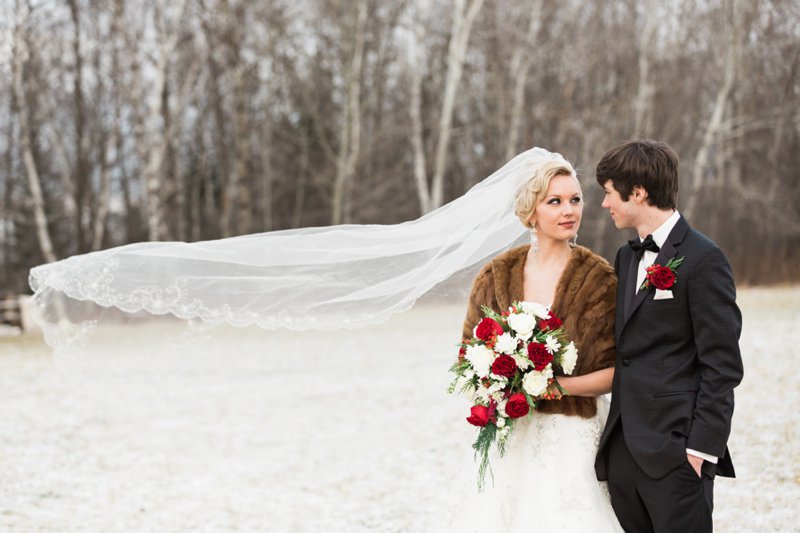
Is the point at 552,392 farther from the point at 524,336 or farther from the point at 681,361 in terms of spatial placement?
the point at 681,361

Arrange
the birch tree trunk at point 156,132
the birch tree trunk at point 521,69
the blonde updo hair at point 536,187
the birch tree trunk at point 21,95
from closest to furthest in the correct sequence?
1. the blonde updo hair at point 536,187
2. the birch tree trunk at point 21,95
3. the birch tree trunk at point 156,132
4. the birch tree trunk at point 521,69

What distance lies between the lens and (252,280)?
462 cm

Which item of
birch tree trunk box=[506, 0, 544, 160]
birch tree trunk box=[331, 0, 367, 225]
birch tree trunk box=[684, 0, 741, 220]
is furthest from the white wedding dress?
birch tree trunk box=[684, 0, 741, 220]

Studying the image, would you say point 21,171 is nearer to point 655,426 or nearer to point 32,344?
point 32,344

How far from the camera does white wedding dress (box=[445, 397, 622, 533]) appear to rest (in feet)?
10.6

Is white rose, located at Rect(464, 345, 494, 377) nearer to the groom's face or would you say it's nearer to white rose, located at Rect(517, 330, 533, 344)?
white rose, located at Rect(517, 330, 533, 344)

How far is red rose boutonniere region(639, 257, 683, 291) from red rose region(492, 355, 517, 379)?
23.1 inches

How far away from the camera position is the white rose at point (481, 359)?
3.12 m

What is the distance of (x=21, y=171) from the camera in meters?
28.0

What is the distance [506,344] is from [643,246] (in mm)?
623

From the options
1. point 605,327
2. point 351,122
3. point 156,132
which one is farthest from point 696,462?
point 351,122

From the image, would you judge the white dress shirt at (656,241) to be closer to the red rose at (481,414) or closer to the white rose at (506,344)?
the white rose at (506,344)

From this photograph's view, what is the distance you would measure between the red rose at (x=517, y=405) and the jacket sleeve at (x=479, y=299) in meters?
0.42

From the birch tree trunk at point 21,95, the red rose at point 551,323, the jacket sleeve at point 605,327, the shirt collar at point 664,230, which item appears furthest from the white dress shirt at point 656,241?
the birch tree trunk at point 21,95
